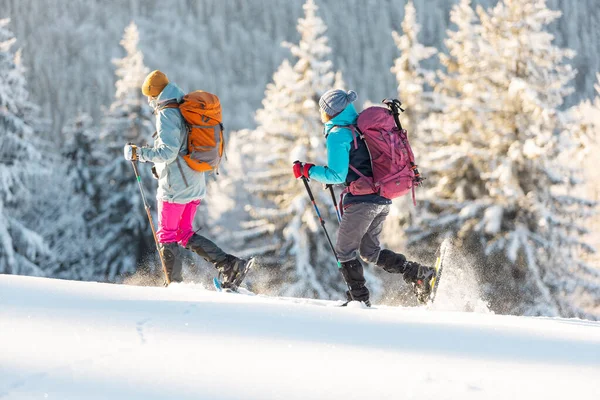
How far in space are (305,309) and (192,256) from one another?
25412mm

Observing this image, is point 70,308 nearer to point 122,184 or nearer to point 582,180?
point 582,180

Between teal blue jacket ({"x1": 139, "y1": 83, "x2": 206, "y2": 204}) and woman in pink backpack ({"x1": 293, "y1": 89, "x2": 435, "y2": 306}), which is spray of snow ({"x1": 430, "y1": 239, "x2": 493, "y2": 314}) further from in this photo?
teal blue jacket ({"x1": 139, "y1": 83, "x2": 206, "y2": 204})

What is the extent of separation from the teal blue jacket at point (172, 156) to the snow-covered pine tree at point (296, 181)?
1693cm

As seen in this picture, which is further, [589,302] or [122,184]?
[122,184]

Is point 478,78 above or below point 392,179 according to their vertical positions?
below

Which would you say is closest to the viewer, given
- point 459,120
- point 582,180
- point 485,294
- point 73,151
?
point 485,294

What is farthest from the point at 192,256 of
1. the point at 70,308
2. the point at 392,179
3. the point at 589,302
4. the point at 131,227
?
the point at 70,308

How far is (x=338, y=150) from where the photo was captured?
20.6 ft

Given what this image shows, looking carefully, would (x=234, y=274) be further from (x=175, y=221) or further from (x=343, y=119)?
(x=343, y=119)

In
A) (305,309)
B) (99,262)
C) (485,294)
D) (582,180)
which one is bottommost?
(99,262)

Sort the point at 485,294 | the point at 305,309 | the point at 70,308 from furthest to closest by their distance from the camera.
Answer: the point at 485,294 < the point at 305,309 < the point at 70,308

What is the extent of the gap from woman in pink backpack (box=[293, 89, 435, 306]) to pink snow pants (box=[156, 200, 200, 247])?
4.69 feet

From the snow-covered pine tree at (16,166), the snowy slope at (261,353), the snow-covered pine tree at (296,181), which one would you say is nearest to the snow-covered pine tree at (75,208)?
the snow-covered pine tree at (16,166)

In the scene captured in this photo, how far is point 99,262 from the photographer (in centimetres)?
3030
